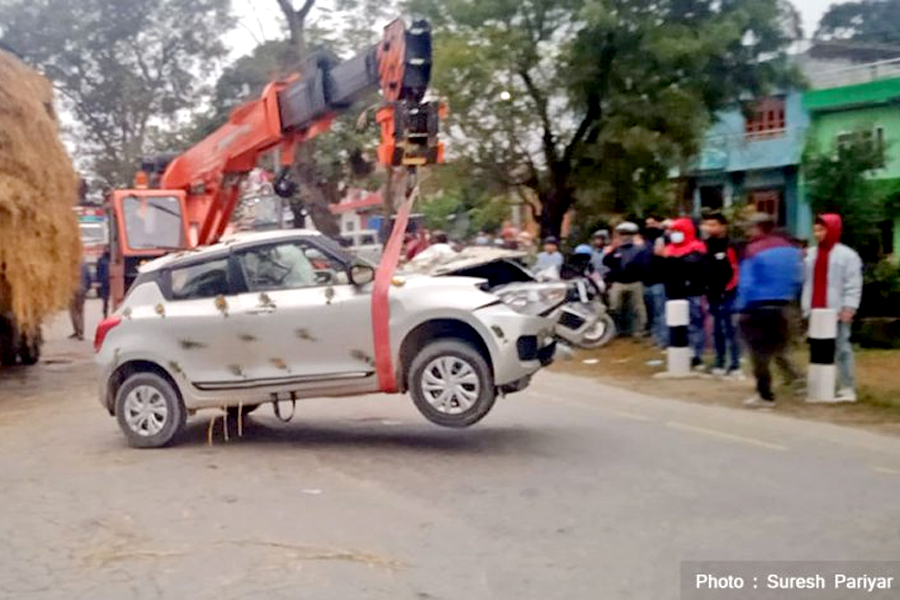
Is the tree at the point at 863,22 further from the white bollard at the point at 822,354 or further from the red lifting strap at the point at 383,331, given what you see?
the red lifting strap at the point at 383,331

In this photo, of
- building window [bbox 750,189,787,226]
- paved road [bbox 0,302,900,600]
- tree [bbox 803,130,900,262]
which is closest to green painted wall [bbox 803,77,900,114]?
building window [bbox 750,189,787,226]

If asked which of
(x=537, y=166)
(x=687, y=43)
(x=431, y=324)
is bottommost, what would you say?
(x=431, y=324)

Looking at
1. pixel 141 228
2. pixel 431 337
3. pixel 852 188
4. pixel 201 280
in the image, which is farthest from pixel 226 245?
pixel 852 188

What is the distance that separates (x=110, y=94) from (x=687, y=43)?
25.2 metres

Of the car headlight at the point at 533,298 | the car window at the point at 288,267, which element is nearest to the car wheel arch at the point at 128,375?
the car window at the point at 288,267

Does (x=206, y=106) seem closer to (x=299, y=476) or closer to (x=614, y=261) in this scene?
(x=614, y=261)

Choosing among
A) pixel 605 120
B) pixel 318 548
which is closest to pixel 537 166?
pixel 605 120

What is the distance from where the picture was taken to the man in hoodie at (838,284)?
11.9 metres

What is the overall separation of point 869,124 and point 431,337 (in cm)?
2335

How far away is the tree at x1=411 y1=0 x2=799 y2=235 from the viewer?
936 inches

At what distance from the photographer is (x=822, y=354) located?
38.9 ft

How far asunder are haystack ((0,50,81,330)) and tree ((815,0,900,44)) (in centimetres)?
4012

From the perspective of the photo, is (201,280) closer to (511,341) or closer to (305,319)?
(305,319)

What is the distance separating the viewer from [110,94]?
42.7 m
